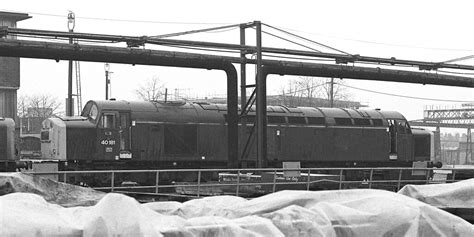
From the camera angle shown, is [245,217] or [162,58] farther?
[162,58]

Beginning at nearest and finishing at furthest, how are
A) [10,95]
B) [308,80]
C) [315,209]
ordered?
[315,209]
[10,95]
[308,80]

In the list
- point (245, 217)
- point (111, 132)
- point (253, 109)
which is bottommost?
point (111, 132)

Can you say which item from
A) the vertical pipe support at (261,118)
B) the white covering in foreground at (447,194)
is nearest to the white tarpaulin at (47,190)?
the white covering in foreground at (447,194)

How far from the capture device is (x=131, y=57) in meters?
27.1

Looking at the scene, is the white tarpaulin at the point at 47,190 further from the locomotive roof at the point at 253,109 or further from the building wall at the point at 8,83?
the building wall at the point at 8,83

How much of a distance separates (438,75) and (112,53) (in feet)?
55.3

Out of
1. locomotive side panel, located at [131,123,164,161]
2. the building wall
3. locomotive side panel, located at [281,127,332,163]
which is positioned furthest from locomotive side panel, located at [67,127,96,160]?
the building wall

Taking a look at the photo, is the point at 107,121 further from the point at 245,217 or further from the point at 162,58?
the point at 245,217

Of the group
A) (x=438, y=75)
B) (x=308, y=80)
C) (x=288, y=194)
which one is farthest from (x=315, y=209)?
(x=308, y=80)

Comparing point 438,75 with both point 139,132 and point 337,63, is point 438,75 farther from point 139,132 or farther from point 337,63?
point 139,132

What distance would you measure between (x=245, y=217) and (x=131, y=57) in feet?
68.6

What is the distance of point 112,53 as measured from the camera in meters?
26.8

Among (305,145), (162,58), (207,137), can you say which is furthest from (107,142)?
(305,145)

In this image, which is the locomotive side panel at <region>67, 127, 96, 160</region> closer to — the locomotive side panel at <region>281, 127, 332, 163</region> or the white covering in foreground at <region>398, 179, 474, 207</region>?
the locomotive side panel at <region>281, 127, 332, 163</region>
